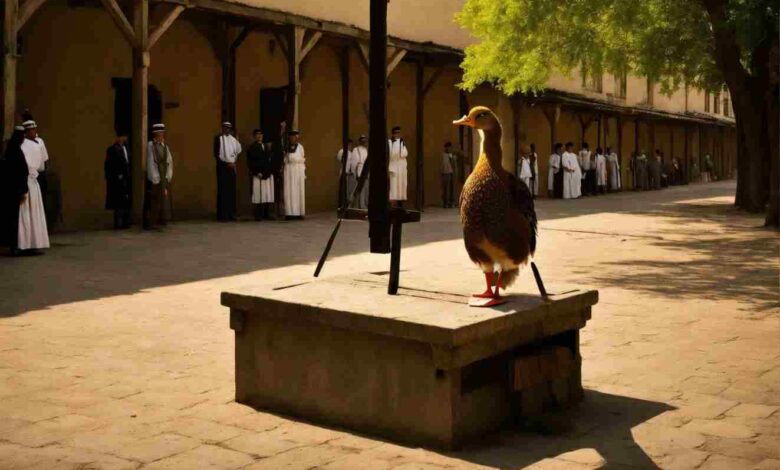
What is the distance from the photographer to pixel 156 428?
4.75 m

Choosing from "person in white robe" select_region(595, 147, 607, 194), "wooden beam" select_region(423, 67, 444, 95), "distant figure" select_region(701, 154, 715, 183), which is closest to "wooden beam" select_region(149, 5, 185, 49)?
"wooden beam" select_region(423, 67, 444, 95)

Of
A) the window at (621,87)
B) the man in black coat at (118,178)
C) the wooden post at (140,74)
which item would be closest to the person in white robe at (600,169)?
the window at (621,87)

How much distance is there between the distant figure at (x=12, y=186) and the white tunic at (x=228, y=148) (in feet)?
18.8

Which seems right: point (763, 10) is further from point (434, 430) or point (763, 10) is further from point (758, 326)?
point (434, 430)

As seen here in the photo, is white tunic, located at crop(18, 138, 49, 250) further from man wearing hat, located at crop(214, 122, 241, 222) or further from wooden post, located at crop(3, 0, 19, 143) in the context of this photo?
man wearing hat, located at crop(214, 122, 241, 222)

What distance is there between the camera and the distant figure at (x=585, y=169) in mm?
34031

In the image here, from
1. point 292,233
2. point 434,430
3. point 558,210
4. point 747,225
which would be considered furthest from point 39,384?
point 558,210

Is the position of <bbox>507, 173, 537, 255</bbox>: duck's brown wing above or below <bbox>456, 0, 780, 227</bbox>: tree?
below

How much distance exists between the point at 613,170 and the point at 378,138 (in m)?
33.1

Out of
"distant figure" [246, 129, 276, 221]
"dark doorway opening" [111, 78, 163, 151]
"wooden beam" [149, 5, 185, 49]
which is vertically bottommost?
"distant figure" [246, 129, 276, 221]

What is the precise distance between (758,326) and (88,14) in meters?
11.8

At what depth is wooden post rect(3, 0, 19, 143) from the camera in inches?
494

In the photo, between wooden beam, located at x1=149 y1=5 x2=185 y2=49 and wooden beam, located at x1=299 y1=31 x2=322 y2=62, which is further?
wooden beam, located at x1=299 y1=31 x2=322 y2=62

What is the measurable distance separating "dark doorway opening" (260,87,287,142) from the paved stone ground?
23.2ft
